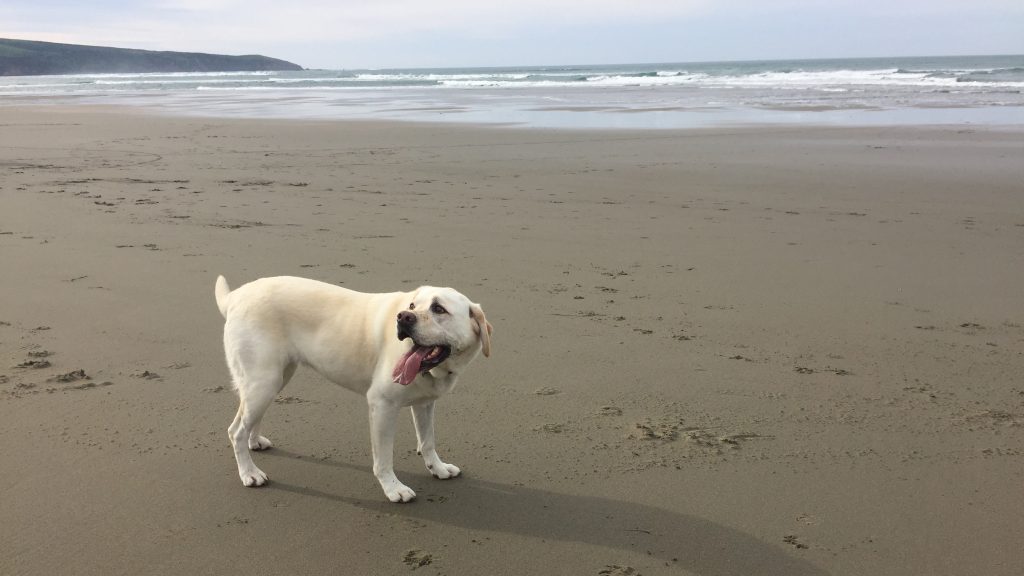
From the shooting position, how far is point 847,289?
6.32m

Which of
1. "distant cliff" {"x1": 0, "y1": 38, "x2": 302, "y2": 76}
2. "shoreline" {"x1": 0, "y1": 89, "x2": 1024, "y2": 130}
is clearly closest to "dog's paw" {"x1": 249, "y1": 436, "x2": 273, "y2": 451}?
"shoreline" {"x1": 0, "y1": 89, "x2": 1024, "y2": 130}

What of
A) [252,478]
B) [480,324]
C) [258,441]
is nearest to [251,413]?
[252,478]

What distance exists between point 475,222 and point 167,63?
14097cm

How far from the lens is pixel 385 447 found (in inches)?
134

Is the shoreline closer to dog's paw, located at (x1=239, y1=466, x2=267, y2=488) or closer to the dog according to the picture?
the dog

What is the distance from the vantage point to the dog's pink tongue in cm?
306

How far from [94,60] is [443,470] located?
144480mm

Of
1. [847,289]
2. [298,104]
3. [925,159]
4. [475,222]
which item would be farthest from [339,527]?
[298,104]

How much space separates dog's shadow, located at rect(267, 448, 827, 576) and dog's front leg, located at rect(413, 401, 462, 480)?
6 centimetres

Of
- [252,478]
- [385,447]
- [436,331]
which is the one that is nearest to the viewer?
[436,331]

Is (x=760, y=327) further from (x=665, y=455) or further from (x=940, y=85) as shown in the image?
(x=940, y=85)

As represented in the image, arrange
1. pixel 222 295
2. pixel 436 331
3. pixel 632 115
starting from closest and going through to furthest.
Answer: pixel 436 331
pixel 222 295
pixel 632 115

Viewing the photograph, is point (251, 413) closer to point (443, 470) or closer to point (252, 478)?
point (252, 478)

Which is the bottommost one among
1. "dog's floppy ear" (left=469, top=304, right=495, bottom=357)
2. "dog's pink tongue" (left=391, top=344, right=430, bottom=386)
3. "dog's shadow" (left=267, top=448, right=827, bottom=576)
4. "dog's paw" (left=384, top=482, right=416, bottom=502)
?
"dog's shadow" (left=267, top=448, right=827, bottom=576)
